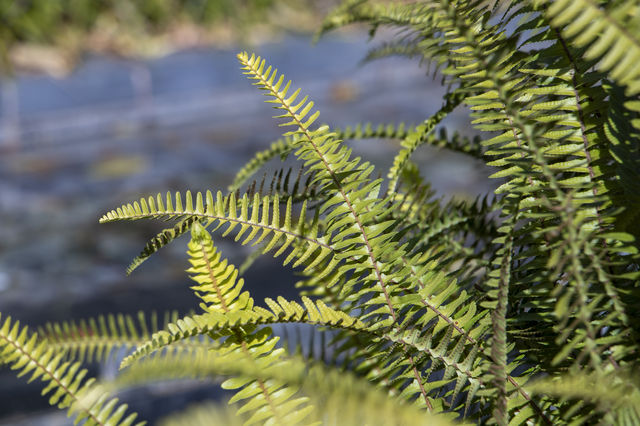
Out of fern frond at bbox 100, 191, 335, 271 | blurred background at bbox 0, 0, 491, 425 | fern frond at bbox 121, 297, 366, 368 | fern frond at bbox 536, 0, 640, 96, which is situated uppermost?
blurred background at bbox 0, 0, 491, 425

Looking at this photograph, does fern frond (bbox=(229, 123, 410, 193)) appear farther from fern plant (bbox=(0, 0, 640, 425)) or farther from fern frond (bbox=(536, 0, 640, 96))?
fern frond (bbox=(536, 0, 640, 96))

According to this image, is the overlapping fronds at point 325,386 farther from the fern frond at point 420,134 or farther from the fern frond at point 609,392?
the fern frond at point 420,134

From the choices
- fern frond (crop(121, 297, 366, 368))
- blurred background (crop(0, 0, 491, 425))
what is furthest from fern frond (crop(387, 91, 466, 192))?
blurred background (crop(0, 0, 491, 425))

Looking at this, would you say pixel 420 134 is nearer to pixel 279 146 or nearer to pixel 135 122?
pixel 279 146

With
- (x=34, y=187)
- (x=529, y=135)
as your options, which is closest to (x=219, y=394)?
(x=529, y=135)

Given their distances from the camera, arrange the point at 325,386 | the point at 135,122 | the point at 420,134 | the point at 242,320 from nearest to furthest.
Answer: the point at 325,386
the point at 242,320
the point at 420,134
the point at 135,122

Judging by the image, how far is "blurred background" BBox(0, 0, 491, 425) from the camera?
Answer: 2.35m

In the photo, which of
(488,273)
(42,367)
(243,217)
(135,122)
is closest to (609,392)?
(488,273)

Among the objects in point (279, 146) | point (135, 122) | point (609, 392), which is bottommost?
point (609, 392)

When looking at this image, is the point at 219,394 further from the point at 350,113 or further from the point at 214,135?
the point at 350,113

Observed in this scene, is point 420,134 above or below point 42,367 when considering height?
above

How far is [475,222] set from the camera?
0.66 m

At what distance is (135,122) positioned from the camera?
4.06m

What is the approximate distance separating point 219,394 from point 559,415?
0.66 m
